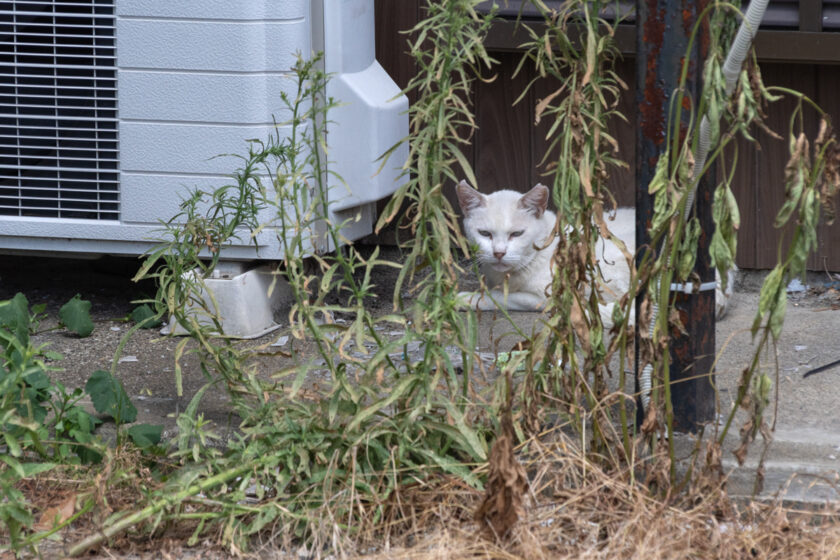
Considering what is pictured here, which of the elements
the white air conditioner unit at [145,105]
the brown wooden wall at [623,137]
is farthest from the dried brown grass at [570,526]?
the brown wooden wall at [623,137]

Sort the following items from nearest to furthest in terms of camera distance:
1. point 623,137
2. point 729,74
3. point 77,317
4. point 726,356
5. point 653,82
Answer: point 729,74 → point 653,82 → point 726,356 → point 77,317 → point 623,137

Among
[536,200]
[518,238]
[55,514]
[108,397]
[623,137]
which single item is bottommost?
[55,514]

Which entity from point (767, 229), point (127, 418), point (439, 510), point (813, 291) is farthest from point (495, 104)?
point (439, 510)

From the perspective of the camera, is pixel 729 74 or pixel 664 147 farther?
pixel 664 147

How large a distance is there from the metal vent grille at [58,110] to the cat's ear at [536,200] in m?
1.54

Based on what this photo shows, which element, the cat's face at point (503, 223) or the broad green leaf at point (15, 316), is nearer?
the broad green leaf at point (15, 316)

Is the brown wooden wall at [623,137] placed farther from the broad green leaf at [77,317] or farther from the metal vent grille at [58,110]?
the broad green leaf at [77,317]

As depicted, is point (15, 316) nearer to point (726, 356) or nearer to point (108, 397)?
point (108, 397)

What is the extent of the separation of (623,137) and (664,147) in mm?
2090

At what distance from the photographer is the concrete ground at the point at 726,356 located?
239 centimetres

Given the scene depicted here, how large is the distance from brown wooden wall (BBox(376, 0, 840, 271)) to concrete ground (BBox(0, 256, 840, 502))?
7.6 inches

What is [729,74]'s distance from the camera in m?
1.98

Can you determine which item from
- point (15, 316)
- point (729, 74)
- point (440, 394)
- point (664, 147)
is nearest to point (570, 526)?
point (440, 394)

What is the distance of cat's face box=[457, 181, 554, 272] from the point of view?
401cm
